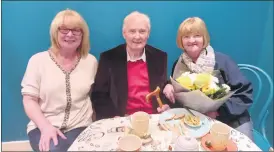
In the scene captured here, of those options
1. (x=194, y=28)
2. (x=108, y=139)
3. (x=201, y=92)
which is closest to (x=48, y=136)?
(x=108, y=139)

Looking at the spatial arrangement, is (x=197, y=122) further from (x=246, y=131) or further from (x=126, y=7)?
(x=126, y=7)

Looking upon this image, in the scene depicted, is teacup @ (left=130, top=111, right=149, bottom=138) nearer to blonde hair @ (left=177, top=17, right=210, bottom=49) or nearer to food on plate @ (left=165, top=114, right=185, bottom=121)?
food on plate @ (left=165, top=114, right=185, bottom=121)

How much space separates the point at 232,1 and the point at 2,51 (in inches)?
57.0

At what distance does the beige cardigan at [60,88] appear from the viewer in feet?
5.51

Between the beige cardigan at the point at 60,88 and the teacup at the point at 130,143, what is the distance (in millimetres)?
571

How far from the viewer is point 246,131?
1.66 metres

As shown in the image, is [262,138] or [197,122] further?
[262,138]

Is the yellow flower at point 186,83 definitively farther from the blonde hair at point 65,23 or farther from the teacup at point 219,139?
the blonde hair at point 65,23

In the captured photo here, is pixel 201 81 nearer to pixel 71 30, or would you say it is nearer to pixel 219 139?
pixel 219 139

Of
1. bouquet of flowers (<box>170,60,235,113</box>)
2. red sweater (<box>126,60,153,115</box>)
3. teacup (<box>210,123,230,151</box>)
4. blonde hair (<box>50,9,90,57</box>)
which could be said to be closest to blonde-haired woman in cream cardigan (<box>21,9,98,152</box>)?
blonde hair (<box>50,9,90,57</box>)

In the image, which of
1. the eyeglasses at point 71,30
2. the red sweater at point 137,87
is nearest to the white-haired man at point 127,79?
the red sweater at point 137,87

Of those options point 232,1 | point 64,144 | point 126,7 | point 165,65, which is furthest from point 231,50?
point 64,144

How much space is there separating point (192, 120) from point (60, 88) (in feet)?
2.35

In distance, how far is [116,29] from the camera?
6.34 ft
